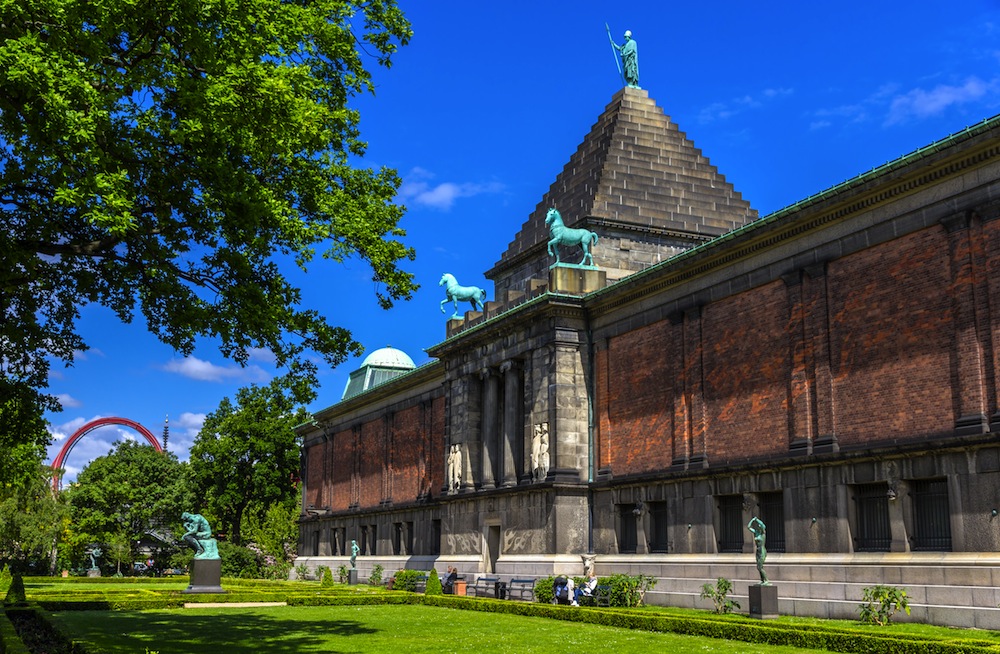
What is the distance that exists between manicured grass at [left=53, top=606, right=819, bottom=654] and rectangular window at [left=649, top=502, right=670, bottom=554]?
6.38 meters

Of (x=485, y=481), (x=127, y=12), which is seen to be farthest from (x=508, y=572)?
(x=127, y=12)

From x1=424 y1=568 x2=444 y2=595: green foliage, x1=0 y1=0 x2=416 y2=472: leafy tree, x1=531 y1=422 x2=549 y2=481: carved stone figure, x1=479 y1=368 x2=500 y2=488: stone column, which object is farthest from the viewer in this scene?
x1=479 y1=368 x2=500 y2=488: stone column

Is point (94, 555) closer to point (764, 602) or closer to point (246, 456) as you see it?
point (246, 456)

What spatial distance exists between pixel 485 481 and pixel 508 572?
5446mm

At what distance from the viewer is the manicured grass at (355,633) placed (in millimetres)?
23500

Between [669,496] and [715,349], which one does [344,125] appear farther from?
[669,496]

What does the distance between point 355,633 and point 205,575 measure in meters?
20.5

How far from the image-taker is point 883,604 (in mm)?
27031

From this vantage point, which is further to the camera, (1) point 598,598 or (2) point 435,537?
(2) point 435,537

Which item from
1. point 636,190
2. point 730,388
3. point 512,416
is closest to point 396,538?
point 512,416

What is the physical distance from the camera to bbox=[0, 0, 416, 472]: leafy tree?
1619cm

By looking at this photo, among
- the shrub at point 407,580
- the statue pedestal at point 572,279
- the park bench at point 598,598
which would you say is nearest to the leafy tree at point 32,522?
the shrub at point 407,580

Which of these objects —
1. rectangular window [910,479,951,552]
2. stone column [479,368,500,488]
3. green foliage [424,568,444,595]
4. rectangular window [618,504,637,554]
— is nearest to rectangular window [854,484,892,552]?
rectangular window [910,479,951,552]

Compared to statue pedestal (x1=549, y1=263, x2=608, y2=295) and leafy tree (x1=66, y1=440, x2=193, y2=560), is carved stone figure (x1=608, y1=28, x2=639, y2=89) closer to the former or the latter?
statue pedestal (x1=549, y1=263, x2=608, y2=295)
